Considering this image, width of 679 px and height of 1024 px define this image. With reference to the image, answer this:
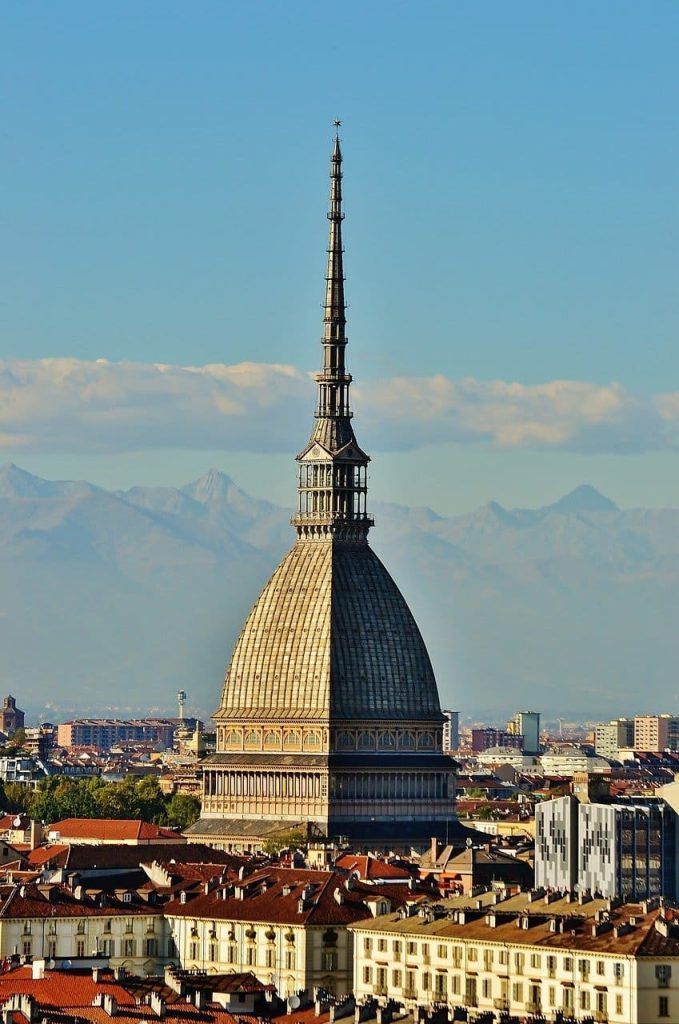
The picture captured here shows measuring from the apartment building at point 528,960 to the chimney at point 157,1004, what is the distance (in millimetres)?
5965

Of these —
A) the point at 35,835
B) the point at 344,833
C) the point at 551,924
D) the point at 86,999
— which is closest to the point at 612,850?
the point at 35,835

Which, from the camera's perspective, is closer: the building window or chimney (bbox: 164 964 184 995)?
the building window

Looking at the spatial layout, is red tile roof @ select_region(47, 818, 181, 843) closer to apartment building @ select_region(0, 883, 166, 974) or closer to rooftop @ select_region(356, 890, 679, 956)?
apartment building @ select_region(0, 883, 166, 974)

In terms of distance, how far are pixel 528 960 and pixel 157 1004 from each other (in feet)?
41.3

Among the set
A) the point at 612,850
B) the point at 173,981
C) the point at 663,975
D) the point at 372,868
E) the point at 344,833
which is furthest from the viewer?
the point at 344,833

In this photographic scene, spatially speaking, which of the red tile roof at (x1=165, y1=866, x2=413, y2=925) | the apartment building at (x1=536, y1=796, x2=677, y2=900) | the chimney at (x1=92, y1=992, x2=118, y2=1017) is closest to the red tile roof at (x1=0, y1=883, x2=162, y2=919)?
the red tile roof at (x1=165, y1=866, x2=413, y2=925)

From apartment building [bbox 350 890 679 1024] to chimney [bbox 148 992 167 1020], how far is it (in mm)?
5965

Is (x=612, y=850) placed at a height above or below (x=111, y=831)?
below

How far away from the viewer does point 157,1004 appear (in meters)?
93.9

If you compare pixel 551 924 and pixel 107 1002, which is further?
pixel 551 924

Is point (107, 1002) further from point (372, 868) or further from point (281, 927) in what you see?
point (372, 868)

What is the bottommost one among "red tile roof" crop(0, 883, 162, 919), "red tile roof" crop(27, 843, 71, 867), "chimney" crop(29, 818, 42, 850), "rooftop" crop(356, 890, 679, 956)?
"rooftop" crop(356, 890, 679, 956)

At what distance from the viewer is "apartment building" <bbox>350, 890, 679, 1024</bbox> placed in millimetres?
98250

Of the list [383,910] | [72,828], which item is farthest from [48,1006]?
[72,828]
